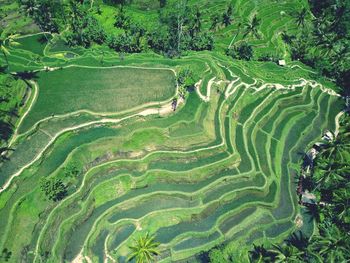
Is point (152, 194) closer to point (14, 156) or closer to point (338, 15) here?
point (14, 156)

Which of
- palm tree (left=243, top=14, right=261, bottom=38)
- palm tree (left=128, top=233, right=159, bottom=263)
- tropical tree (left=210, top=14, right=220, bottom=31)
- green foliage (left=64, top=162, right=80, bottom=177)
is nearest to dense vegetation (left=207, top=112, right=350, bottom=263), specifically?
palm tree (left=128, top=233, right=159, bottom=263)

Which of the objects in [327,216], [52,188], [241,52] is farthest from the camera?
[241,52]

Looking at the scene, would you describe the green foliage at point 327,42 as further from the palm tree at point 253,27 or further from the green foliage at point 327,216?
the green foliage at point 327,216

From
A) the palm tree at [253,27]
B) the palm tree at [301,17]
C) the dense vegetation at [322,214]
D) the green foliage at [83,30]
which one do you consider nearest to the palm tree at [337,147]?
the dense vegetation at [322,214]

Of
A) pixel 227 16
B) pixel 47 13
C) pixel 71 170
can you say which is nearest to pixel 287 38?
pixel 227 16

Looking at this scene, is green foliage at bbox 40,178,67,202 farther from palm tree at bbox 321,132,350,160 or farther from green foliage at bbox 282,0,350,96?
green foliage at bbox 282,0,350,96

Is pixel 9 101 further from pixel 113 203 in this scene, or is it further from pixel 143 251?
pixel 143 251
